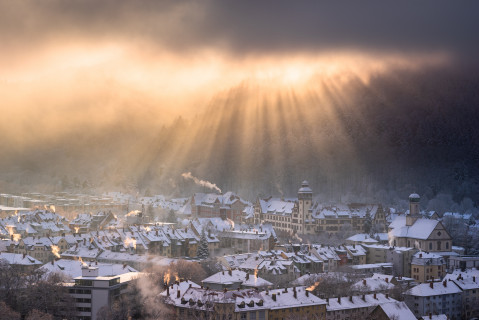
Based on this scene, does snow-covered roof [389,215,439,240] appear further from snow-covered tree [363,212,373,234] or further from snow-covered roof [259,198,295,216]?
snow-covered roof [259,198,295,216]

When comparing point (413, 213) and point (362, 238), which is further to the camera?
point (413, 213)

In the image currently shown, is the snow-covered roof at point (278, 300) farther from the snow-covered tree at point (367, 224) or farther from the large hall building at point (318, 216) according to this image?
the large hall building at point (318, 216)

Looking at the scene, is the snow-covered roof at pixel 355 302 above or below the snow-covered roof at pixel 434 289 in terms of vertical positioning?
below

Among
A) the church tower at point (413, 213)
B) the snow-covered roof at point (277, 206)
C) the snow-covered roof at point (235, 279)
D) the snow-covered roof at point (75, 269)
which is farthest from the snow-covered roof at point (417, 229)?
the snow-covered roof at point (75, 269)

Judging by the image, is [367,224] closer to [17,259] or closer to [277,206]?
[277,206]

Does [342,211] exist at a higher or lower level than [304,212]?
higher

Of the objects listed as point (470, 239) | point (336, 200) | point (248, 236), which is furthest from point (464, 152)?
point (248, 236)

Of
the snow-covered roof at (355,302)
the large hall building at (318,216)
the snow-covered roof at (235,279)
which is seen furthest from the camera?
the large hall building at (318,216)

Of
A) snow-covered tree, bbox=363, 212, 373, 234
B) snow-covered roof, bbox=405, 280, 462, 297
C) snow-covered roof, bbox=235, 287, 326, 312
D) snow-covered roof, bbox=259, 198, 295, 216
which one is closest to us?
snow-covered roof, bbox=235, 287, 326, 312

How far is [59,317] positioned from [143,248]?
22.4 m

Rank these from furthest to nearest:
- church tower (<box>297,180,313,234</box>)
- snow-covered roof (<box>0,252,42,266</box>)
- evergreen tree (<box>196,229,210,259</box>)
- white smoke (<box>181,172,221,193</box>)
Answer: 1. white smoke (<box>181,172,221,193</box>)
2. church tower (<box>297,180,313,234</box>)
3. evergreen tree (<box>196,229,210,259</box>)
4. snow-covered roof (<box>0,252,42,266</box>)

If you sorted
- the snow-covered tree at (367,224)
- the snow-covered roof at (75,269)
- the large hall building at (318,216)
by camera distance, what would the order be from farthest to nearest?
1. the large hall building at (318,216)
2. the snow-covered tree at (367,224)
3. the snow-covered roof at (75,269)

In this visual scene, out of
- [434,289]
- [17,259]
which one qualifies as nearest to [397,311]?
[434,289]

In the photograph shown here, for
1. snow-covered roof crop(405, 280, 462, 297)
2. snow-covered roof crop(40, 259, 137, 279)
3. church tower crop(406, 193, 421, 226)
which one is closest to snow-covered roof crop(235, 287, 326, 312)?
snow-covered roof crop(405, 280, 462, 297)
